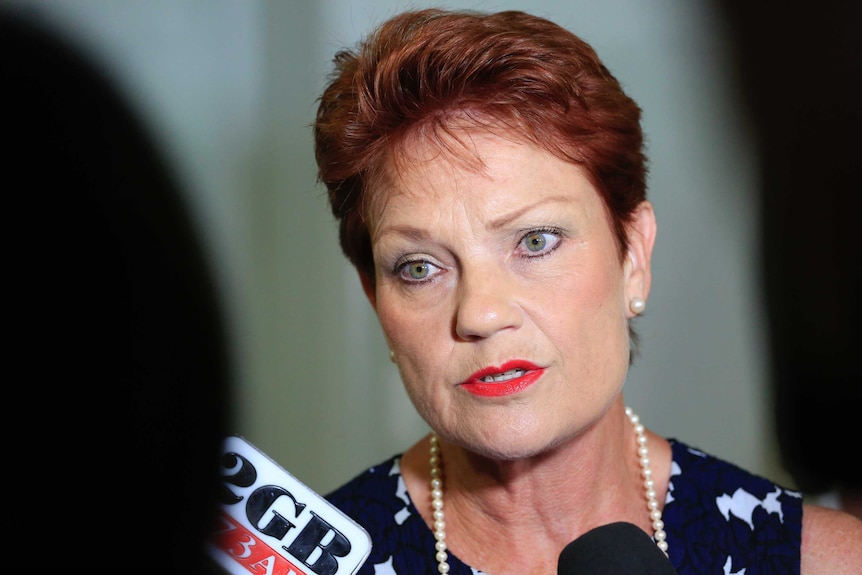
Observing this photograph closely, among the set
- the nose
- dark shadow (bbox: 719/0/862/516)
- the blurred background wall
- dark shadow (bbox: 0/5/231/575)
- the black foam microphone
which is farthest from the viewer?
the blurred background wall

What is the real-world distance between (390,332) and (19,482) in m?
0.88

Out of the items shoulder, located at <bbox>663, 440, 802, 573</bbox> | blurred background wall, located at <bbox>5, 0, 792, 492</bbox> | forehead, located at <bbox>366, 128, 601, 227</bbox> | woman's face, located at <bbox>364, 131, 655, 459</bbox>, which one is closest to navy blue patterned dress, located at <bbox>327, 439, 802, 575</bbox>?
shoulder, located at <bbox>663, 440, 802, 573</bbox>

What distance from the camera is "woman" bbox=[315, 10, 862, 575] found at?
1.10 m

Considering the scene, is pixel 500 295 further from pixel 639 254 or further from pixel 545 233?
pixel 639 254

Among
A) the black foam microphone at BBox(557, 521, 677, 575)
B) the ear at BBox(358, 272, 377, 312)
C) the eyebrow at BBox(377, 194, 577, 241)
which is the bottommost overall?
the black foam microphone at BBox(557, 521, 677, 575)

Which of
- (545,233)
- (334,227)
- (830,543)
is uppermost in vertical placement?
(545,233)

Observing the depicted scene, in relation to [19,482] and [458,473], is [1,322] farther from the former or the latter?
[458,473]

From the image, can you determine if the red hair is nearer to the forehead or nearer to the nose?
the forehead

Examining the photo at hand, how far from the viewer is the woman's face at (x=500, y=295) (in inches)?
42.8

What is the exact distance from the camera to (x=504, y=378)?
3.60 feet

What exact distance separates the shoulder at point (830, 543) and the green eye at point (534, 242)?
0.56 m

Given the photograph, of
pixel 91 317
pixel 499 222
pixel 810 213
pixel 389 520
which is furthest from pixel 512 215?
pixel 810 213

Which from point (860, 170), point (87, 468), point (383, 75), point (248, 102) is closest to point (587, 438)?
point (383, 75)

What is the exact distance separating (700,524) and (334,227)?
4.32 feet
